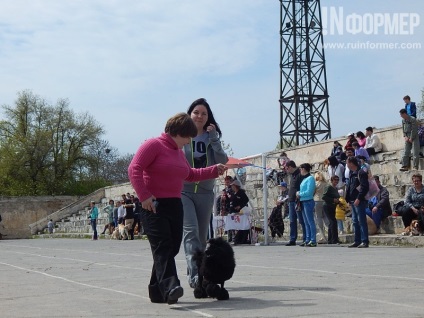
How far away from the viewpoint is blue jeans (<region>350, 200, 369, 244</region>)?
15781mm

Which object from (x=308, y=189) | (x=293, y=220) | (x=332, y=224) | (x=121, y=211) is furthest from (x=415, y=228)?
(x=121, y=211)

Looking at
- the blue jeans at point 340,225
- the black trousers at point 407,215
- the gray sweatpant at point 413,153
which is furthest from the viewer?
the gray sweatpant at point 413,153

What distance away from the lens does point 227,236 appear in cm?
2256

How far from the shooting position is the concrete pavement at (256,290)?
21.5 feet

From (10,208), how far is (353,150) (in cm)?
3882

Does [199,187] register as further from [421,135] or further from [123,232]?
[123,232]

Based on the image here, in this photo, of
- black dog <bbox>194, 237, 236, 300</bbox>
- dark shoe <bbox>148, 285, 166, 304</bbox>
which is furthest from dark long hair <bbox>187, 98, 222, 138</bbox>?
dark shoe <bbox>148, 285, 166, 304</bbox>

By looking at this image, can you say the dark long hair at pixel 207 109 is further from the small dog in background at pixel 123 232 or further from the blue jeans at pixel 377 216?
the small dog in background at pixel 123 232

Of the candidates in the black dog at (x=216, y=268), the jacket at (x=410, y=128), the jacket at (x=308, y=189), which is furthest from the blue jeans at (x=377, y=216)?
the black dog at (x=216, y=268)

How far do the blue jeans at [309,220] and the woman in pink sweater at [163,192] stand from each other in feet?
34.1

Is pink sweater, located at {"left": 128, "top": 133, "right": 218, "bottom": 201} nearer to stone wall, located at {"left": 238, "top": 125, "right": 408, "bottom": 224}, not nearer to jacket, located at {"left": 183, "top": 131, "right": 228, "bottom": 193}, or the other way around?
jacket, located at {"left": 183, "top": 131, "right": 228, "bottom": 193}

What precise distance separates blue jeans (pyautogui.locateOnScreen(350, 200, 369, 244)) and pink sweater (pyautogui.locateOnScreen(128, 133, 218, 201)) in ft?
29.6

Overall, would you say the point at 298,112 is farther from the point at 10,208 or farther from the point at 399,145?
the point at 10,208

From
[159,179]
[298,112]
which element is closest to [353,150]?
[159,179]
